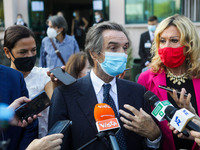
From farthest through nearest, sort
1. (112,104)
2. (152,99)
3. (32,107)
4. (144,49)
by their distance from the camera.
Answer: (144,49)
(112,104)
(152,99)
(32,107)

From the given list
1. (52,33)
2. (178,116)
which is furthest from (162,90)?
(52,33)

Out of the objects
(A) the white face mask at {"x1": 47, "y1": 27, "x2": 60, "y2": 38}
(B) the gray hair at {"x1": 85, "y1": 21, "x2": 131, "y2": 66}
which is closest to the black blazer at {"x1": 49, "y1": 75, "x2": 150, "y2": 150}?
(B) the gray hair at {"x1": 85, "y1": 21, "x2": 131, "y2": 66}

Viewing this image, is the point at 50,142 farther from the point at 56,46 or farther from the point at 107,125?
the point at 56,46

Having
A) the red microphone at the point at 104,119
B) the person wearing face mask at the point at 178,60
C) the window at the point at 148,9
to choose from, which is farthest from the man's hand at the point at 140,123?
the window at the point at 148,9

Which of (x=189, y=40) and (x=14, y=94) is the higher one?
(x=189, y=40)

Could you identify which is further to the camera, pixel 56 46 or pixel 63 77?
pixel 56 46

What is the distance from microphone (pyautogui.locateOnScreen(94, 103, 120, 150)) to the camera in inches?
51.2

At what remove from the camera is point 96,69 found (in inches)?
84.4

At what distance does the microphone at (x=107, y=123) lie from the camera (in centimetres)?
130

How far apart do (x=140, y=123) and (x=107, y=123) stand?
0.35 m

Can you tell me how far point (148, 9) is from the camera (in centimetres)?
984

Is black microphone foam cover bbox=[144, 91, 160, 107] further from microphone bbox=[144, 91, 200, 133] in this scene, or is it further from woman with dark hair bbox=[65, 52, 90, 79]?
woman with dark hair bbox=[65, 52, 90, 79]

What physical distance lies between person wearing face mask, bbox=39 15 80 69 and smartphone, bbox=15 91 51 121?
3.17 metres

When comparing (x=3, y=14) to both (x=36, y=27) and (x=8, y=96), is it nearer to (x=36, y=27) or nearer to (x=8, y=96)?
(x=36, y=27)
